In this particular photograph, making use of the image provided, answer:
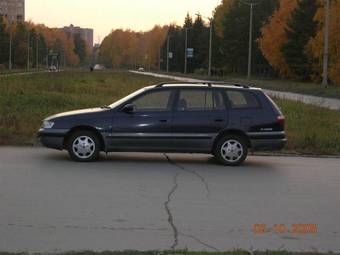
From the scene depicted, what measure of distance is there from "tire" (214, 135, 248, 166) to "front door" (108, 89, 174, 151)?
3.13 ft

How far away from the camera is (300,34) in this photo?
67938mm

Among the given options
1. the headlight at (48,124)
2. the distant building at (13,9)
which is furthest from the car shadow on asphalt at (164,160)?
the distant building at (13,9)

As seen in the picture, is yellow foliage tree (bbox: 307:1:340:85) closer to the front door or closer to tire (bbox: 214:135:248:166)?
tire (bbox: 214:135:248:166)

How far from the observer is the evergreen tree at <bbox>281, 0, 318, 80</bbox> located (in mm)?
66812

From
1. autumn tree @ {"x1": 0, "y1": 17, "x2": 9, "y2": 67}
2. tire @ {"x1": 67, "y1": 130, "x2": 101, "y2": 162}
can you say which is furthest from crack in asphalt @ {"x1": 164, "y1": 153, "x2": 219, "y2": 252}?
autumn tree @ {"x1": 0, "y1": 17, "x2": 9, "y2": 67}

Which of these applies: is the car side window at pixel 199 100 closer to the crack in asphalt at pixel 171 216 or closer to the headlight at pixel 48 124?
the crack in asphalt at pixel 171 216

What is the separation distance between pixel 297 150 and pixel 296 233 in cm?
Answer: 717

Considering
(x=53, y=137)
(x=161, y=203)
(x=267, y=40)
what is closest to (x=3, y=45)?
(x=267, y=40)

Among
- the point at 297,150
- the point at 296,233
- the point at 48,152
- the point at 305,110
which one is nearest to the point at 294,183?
the point at 296,233

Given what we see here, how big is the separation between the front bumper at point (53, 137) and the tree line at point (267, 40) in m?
47.9

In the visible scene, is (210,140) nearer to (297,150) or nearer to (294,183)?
(294,183)
